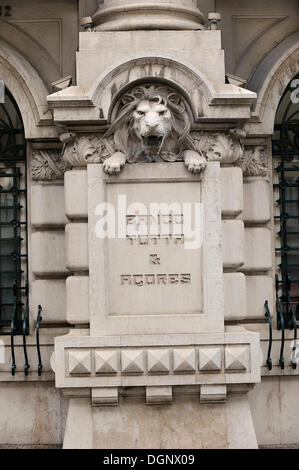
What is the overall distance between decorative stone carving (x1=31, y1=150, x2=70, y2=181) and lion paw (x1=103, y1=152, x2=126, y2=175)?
132 centimetres

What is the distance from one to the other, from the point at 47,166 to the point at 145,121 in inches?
78.2

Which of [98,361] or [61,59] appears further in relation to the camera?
[61,59]

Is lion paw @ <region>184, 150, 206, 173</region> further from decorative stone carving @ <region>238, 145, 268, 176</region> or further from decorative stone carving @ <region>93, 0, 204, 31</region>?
decorative stone carving @ <region>93, 0, 204, 31</region>

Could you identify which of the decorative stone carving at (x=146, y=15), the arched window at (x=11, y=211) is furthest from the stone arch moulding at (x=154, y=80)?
the arched window at (x=11, y=211)

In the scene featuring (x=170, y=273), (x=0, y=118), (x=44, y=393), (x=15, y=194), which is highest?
(x=0, y=118)

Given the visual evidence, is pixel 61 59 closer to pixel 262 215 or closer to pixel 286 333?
pixel 262 215

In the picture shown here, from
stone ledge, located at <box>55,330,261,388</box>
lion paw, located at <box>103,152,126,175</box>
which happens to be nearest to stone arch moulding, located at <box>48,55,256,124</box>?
lion paw, located at <box>103,152,126,175</box>

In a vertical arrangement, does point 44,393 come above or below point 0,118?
below

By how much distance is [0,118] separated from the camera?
15961mm

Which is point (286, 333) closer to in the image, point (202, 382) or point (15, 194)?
point (202, 382)

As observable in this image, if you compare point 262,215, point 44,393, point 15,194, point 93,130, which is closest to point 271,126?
point 262,215

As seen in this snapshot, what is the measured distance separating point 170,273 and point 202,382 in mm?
1434

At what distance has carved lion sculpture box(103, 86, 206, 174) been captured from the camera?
47.1ft

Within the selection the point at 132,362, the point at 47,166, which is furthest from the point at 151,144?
the point at 132,362
